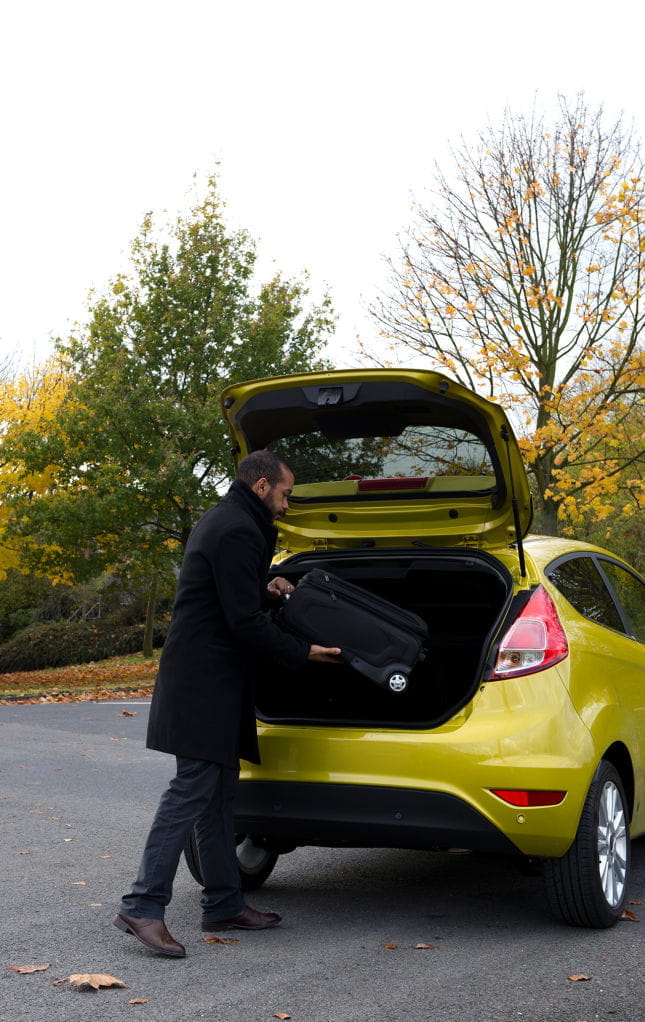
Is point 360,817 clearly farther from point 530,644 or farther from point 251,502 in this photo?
point 251,502

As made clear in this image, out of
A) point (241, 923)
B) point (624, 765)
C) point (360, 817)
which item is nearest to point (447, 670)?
point (624, 765)

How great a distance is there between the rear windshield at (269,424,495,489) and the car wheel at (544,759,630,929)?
1569 mm

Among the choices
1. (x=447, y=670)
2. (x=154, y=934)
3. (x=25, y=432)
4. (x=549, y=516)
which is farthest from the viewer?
(x=25, y=432)

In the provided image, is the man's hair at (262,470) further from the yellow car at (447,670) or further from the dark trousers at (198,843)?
the dark trousers at (198,843)

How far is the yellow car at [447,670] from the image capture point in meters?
4.31

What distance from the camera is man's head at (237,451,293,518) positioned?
15.2ft

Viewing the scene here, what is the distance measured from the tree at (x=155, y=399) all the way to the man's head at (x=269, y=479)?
16.4 metres

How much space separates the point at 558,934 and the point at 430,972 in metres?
0.74

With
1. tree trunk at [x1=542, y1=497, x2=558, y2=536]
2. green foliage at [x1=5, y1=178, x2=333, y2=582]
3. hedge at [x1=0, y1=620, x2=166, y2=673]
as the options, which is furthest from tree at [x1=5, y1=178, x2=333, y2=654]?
hedge at [x1=0, y1=620, x2=166, y2=673]

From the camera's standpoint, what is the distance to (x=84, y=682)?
23.0 meters

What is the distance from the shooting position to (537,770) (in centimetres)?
426

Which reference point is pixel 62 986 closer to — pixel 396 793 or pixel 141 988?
pixel 141 988

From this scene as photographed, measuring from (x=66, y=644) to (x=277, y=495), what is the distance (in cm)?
2864

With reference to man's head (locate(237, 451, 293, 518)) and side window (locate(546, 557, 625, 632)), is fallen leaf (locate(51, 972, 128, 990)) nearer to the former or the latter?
man's head (locate(237, 451, 293, 518))
